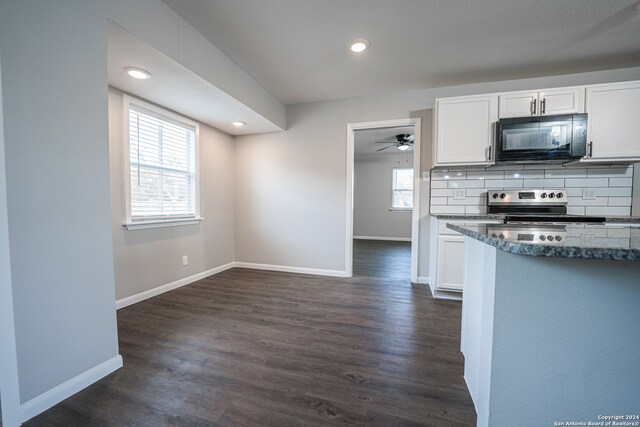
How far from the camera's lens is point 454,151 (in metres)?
2.83

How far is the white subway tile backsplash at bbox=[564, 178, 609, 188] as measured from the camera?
278cm

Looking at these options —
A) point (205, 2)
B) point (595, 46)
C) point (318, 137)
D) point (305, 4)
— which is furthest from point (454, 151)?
point (205, 2)

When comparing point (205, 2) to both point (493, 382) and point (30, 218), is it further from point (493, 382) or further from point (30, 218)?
point (493, 382)

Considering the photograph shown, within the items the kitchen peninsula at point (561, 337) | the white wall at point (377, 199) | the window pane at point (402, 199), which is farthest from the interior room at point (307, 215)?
the window pane at point (402, 199)

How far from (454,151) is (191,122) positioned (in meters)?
3.17

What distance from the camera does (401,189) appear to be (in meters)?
7.34

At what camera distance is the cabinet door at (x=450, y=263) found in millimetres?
2734

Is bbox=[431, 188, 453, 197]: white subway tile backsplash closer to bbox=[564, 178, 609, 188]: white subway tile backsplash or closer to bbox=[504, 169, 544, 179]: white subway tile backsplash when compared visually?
bbox=[504, 169, 544, 179]: white subway tile backsplash

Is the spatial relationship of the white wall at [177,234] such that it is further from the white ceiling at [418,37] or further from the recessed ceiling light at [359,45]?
the recessed ceiling light at [359,45]

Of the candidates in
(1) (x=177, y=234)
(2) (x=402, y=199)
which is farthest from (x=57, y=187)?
(2) (x=402, y=199)

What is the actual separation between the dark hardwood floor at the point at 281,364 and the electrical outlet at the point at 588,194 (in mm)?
1928

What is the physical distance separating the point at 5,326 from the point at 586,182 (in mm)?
4690

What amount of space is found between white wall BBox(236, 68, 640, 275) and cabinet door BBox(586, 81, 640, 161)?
1520 millimetres

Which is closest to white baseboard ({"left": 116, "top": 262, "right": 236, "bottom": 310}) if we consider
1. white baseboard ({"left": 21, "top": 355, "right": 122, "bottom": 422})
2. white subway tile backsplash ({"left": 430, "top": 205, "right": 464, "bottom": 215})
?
white baseboard ({"left": 21, "top": 355, "right": 122, "bottom": 422})
